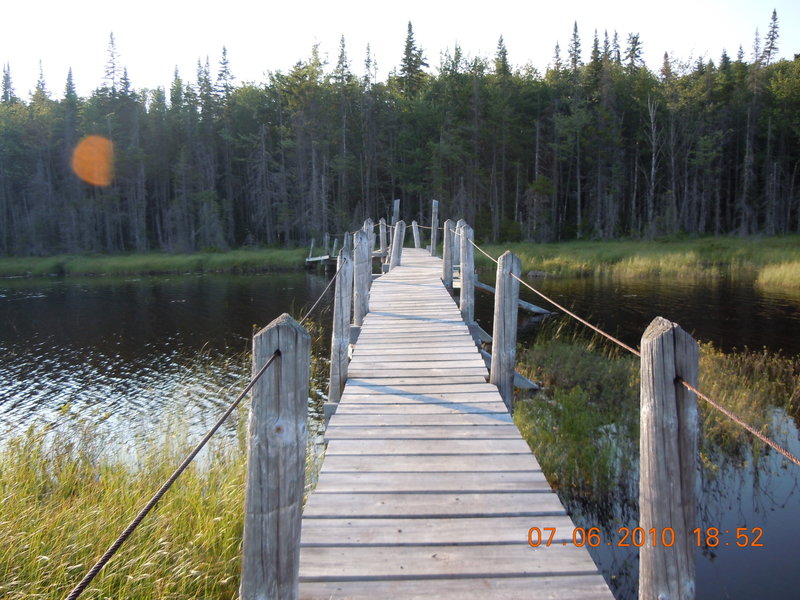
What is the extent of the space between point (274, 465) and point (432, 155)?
136ft

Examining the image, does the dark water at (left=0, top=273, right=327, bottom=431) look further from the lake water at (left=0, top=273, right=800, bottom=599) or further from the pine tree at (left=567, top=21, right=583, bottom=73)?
the pine tree at (left=567, top=21, right=583, bottom=73)

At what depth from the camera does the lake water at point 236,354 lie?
5754 millimetres

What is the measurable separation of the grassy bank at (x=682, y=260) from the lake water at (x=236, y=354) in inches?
71.8

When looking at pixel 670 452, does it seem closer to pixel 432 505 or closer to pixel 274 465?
pixel 274 465

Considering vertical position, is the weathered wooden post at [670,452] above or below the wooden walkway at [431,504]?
above

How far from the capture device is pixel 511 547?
3.19 meters

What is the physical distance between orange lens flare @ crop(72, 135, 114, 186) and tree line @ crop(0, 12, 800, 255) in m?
0.67

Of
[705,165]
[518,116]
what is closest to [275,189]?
[518,116]

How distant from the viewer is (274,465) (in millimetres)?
2328

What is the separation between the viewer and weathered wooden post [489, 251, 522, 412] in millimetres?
5941

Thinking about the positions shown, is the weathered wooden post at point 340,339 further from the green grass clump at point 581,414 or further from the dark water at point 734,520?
the dark water at point 734,520

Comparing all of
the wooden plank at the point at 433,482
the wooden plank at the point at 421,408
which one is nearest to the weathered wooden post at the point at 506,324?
the wooden plank at the point at 421,408

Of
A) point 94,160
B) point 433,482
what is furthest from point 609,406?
point 94,160

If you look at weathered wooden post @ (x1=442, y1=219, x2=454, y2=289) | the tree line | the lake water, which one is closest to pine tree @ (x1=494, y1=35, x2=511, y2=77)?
the tree line
